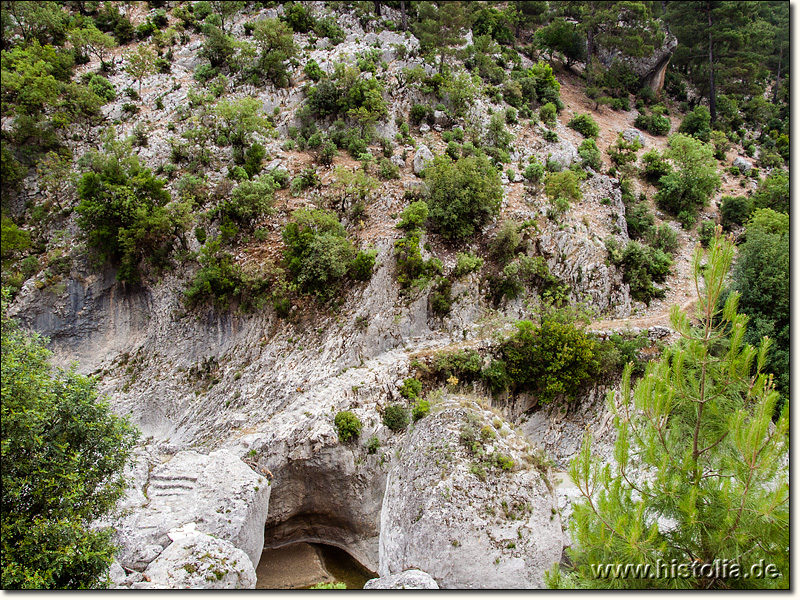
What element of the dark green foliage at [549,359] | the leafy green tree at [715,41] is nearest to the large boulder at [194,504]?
the dark green foliage at [549,359]

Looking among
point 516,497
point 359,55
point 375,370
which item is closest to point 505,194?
point 375,370

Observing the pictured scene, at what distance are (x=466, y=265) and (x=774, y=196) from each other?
22481mm

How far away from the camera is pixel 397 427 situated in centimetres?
1766

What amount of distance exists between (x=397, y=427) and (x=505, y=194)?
1697 centimetres

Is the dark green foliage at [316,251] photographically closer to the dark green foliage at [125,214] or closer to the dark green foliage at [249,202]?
the dark green foliage at [249,202]

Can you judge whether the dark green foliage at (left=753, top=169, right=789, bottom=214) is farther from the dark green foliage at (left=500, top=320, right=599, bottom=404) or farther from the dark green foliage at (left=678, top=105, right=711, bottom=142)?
the dark green foliage at (left=500, top=320, right=599, bottom=404)

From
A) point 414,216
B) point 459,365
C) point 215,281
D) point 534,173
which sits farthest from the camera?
point 534,173

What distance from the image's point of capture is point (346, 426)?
16797 mm

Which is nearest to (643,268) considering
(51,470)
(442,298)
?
(442,298)

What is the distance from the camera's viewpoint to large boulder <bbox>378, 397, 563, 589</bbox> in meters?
13.1

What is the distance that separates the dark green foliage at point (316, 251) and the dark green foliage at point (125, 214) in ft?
23.8

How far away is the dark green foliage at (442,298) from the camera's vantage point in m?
21.5

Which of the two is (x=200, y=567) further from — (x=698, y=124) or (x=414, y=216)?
(x=698, y=124)

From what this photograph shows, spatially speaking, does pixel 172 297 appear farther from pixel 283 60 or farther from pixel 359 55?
pixel 359 55
